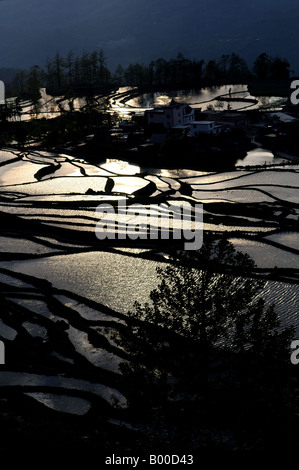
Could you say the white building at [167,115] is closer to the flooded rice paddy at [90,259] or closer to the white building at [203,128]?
the white building at [203,128]

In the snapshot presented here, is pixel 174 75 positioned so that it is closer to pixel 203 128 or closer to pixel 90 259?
pixel 203 128

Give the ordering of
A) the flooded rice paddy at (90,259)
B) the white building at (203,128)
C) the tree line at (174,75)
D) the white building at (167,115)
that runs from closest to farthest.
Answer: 1. the flooded rice paddy at (90,259)
2. the white building at (203,128)
3. the white building at (167,115)
4. the tree line at (174,75)

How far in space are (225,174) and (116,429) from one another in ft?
77.4

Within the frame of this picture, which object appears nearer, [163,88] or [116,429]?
[116,429]

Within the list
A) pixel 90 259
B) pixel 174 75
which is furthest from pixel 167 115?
pixel 174 75

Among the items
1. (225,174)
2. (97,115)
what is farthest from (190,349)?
(97,115)

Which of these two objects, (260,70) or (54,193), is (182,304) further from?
(260,70)

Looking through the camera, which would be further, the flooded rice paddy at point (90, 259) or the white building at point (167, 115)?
the white building at point (167, 115)

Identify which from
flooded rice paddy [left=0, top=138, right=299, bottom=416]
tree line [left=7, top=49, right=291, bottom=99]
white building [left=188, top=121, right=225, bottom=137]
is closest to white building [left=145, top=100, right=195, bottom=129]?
white building [left=188, top=121, right=225, bottom=137]

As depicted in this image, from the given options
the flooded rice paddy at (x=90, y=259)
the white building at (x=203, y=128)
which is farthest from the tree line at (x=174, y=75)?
the flooded rice paddy at (x=90, y=259)

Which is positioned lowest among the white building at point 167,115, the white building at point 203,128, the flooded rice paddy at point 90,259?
the flooded rice paddy at point 90,259
